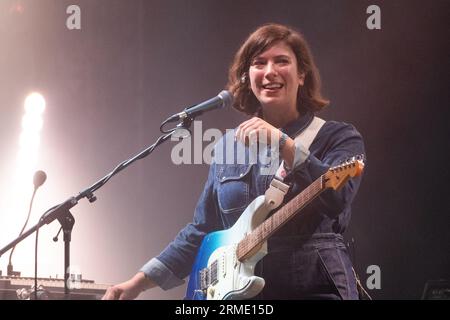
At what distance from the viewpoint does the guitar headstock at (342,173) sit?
5.01 ft

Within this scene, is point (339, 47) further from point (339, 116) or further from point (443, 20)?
→ point (443, 20)

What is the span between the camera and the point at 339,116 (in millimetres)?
2074

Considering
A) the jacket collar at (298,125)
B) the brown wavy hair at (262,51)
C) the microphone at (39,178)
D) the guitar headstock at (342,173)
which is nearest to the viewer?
the guitar headstock at (342,173)

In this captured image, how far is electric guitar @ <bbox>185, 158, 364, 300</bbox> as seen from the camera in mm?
1576

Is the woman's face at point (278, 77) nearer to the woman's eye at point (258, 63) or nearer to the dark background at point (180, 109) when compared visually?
the woman's eye at point (258, 63)

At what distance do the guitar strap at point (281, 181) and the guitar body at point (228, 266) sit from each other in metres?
0.03

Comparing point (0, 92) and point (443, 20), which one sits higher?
point (443, 20)

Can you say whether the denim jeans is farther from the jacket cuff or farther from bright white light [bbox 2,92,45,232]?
bright white light [bbox 2,92,45,232]

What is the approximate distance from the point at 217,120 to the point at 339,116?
0.43 m

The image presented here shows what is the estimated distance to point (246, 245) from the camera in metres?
1.71

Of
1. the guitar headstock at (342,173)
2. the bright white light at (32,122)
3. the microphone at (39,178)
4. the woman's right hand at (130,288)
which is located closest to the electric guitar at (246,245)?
the guitar headstock at (342,173)

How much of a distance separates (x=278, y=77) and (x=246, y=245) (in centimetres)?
55

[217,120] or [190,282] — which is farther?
[217,120]

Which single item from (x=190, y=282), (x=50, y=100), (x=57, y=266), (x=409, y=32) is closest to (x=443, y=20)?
(x=409, y=32)
